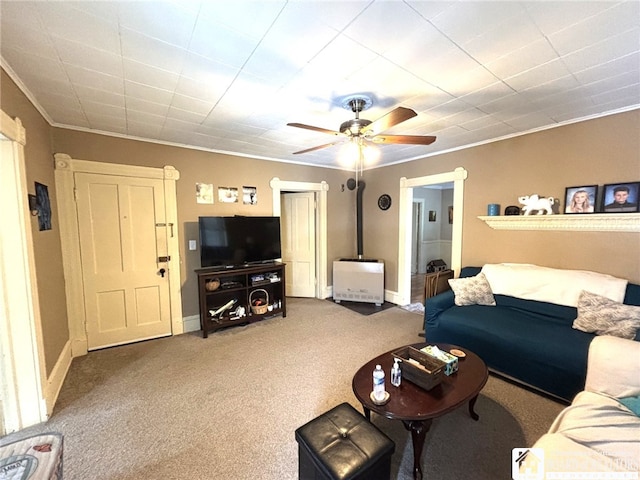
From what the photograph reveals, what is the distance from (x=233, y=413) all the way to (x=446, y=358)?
1646mm

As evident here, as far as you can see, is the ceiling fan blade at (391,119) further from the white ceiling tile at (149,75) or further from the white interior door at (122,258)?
the white interior door at (122,258)

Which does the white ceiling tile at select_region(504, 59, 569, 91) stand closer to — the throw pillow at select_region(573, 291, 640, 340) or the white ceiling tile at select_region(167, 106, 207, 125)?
the throw pillow at select_region(573, 291, 640, 340)

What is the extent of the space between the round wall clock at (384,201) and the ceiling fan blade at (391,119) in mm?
2526

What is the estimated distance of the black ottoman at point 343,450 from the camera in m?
1.16

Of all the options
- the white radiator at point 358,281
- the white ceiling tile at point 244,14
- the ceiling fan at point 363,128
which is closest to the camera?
the white ceiling tile at point 244,14

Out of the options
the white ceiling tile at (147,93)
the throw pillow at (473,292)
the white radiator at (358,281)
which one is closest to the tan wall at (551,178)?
the throw pillow at (473,292)

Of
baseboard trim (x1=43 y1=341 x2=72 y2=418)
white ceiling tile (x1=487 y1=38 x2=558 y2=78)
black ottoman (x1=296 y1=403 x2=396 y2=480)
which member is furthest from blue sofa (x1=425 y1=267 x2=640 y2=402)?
baseboard trim (x1=43 y1=341 x2=72 y2=418)

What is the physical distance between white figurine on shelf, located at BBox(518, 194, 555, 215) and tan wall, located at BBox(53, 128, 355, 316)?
3.00 m

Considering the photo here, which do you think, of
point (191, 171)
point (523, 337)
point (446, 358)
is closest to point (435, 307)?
point (523, 337)

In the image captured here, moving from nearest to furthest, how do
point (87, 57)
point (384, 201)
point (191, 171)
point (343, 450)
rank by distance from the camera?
point (343, 450) < point (87, 57) < point (191, 171) < point (384, 201)

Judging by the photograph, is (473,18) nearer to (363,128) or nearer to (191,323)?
(363,128)

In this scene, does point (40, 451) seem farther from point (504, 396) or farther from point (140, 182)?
point (504, 396)

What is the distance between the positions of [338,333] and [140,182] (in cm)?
309

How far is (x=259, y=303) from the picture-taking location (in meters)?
3.92
